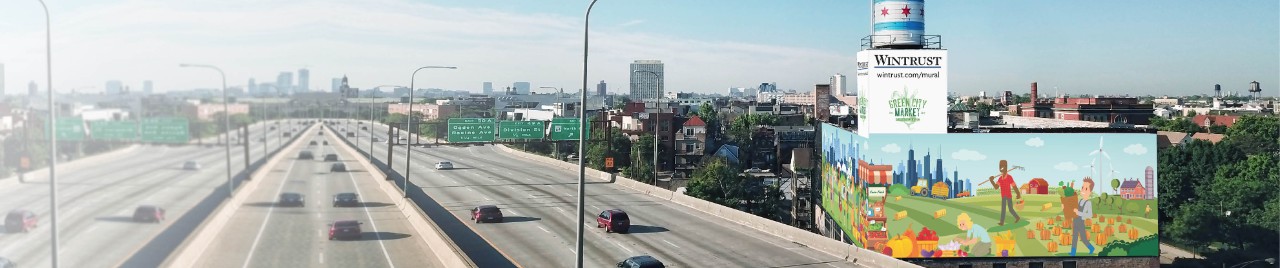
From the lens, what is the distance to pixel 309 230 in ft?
137

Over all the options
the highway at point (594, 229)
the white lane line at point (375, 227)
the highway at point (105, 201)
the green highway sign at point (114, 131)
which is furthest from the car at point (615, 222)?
the green highway sign at point (114, 131)

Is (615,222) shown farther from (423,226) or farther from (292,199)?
(292,199)

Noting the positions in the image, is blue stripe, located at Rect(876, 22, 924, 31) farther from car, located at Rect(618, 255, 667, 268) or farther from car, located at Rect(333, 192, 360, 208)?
car, located at Rect(333, 192, 360, 208)

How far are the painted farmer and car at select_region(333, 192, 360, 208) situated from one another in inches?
1505

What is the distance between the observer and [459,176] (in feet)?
275

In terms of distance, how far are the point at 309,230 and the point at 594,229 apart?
13510 mm

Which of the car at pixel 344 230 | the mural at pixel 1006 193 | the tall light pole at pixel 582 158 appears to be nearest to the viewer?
the tall light pole at pixel 582 158

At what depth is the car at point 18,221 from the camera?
26.8 m

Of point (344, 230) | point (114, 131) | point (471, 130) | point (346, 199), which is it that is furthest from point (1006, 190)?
point (114, 131)

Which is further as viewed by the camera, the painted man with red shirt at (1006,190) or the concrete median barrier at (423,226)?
the painted man with red shirt at (1006,190)

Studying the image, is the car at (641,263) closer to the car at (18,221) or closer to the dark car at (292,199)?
the dark car at (292,199)

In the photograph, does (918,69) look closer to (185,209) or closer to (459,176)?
(185,209)

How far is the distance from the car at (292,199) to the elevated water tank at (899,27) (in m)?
30.0

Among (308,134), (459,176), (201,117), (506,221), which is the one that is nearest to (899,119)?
(506,221)
